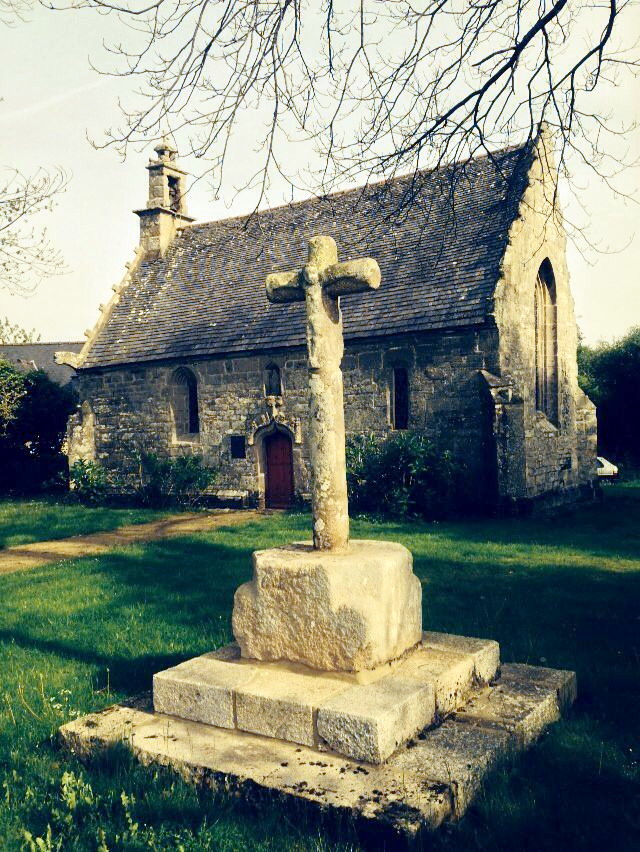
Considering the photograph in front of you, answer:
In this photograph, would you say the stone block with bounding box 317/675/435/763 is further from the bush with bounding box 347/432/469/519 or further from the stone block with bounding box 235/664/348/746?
the bush with bounding box 347/432/469/519


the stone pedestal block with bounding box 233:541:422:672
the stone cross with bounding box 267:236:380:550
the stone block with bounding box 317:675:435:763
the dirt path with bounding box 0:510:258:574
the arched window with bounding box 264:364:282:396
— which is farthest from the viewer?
the arched window with bounding box 264:364:282:396

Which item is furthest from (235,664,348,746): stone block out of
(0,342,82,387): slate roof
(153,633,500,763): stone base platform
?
(0,342,82,387): slate roof

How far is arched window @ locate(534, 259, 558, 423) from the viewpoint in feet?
61.5

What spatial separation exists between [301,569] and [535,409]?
46.9 ft

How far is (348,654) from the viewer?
4555 mm

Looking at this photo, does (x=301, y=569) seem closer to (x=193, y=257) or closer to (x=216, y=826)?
(x=216, y=826)

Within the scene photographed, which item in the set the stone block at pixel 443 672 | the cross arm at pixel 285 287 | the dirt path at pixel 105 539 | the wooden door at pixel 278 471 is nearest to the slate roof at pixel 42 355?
the wooden door at pixel 278 471

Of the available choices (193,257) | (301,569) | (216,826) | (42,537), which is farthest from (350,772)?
(193,257)

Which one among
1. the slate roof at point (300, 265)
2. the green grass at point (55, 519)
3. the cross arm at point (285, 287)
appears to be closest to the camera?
the cross arm at point (285, 287)

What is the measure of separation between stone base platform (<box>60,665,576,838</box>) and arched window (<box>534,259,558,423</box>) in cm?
1439

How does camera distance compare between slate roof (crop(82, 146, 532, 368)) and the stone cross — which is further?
slate roof (crop(82, 146, 532, 368))

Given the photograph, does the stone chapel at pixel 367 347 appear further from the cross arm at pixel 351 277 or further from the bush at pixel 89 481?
the cross arm at pixel 351 277

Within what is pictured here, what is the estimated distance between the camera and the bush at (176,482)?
20.4m

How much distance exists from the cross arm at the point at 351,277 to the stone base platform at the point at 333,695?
2.55 m
